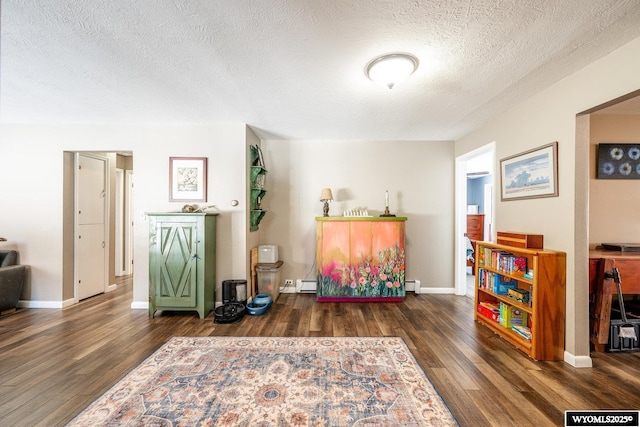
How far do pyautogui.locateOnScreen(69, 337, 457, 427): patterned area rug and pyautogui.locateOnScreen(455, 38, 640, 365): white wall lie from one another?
4.80 ft

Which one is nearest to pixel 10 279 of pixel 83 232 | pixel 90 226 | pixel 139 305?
pixel 83 232

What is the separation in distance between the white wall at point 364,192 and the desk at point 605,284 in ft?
6.35

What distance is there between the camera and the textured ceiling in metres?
1.51

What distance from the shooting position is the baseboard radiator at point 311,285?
4238 millimetres

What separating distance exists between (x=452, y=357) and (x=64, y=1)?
12.1 ft

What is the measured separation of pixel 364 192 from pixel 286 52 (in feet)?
8.94

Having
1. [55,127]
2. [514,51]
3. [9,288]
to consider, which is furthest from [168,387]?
[55,127]

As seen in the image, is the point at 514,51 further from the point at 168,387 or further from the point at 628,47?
the point at 168,387

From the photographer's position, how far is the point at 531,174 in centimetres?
262

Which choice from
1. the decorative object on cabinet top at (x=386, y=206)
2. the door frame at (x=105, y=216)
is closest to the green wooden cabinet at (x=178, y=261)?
the door frame at (x=105, y=216)

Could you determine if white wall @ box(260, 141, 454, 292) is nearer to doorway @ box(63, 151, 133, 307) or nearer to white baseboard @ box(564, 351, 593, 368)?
white baseboard @ box(564, 351, 593, 368)

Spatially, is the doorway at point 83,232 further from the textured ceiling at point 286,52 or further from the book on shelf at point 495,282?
the book on shelf at point 495,282

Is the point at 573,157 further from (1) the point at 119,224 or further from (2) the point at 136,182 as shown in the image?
(1) the point at 119,224

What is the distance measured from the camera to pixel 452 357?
2.29 meters
